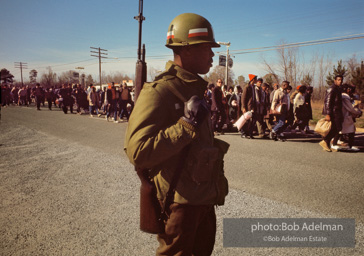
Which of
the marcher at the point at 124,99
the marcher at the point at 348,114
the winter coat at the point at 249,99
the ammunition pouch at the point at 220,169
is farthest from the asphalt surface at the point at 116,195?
the marcher at the point at 124,99

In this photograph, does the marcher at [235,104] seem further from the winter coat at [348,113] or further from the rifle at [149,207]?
the rifle at [149,207]

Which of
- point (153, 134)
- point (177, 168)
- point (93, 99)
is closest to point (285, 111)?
point (177, 168)

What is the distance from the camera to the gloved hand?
1338mm

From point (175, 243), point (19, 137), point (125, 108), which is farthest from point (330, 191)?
point (125, 108)

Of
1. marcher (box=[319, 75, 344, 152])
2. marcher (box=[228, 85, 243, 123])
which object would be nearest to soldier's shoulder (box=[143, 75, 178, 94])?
marcher (box=[319, 75, 344, 152])

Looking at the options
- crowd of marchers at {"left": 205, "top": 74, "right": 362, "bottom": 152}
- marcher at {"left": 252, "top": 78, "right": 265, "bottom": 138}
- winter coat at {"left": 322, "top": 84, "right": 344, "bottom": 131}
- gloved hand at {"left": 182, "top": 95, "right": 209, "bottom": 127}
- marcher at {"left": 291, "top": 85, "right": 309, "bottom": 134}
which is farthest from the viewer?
marcher at {"left": 291, "top": 85, "right": 309, "bottom": 134}

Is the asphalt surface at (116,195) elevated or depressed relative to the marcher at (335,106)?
depressed

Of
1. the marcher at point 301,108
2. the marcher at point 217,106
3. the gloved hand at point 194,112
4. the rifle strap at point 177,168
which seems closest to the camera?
the gloved hand at point 194,112

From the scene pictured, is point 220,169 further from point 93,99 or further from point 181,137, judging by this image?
point 93,99

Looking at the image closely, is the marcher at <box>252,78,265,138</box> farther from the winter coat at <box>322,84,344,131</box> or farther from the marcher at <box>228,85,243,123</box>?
the winter coat at <box>322,84,344,131</box>

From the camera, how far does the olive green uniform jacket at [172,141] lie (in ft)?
4.43

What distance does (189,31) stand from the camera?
5.11 ft

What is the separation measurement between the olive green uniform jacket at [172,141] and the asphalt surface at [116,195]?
1455mm

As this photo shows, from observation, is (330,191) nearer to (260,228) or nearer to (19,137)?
(260,228)
